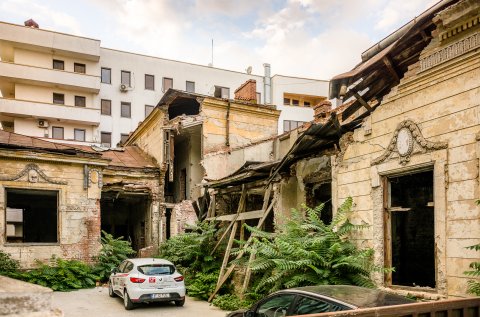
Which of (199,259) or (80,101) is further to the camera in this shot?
(80,101)

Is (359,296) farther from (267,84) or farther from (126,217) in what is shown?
(267,84)

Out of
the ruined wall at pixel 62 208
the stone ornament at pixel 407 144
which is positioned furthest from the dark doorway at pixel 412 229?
the ruined wall at pixel 62 208

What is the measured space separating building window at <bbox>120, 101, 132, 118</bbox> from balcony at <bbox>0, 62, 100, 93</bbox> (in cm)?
277

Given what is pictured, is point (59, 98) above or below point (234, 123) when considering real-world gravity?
above

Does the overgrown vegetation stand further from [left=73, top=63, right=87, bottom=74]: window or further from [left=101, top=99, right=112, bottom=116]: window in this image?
[left=73, top=63, right=87, bottom=74]: window

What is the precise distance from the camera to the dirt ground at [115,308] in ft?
37.9

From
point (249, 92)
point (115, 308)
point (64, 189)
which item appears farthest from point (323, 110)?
point (115, 308)

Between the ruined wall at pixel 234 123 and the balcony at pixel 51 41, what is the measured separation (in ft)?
68.9

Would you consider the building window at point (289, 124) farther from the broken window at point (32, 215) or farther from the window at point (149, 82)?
the broken window at point (32, 215)

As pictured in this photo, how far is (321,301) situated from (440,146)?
14.0 feet

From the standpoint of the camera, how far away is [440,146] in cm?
787

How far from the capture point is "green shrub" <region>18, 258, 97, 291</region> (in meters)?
15.8

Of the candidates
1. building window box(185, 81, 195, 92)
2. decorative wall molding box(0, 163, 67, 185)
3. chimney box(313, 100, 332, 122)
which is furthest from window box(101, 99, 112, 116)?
chimney box(313, 100, 332, 122)

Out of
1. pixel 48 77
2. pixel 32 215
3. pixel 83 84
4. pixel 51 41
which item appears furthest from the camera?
pixel 83 84
